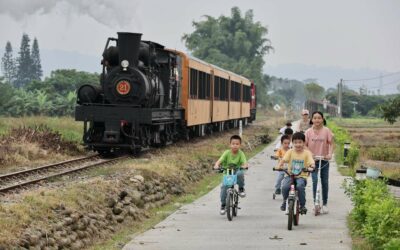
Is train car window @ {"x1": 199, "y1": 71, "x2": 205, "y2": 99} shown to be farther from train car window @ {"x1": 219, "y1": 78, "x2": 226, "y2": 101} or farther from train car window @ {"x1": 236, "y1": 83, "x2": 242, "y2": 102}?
train car window @ {"x1": 236, "y1": 83, "x2": 242, "y2": 102}

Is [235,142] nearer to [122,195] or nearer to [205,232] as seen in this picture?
[205,232]

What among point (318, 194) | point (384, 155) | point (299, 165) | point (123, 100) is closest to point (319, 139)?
point (318, 194)

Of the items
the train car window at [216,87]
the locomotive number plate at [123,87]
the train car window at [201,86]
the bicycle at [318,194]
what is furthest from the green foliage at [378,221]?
the train car window at [216,87]

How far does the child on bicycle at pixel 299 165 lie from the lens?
12711 millimetres

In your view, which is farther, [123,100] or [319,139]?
[123,100]

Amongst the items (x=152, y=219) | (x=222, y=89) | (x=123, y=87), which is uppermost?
(x=222, y=89)

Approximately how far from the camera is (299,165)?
1275cm

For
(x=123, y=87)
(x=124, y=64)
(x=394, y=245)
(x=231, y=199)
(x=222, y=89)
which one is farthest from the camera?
(x=222, y=89)

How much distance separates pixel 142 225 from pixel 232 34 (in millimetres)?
116625

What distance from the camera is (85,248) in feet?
38.6

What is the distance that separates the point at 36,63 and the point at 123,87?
153 m

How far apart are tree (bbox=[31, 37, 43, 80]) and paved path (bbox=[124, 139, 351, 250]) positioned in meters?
153

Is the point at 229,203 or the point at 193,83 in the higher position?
the point at 193,83

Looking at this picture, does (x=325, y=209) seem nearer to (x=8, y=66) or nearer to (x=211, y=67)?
(x=211, y=67)
